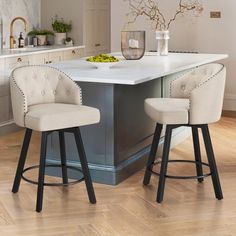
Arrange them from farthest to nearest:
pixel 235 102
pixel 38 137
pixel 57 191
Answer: pixel 235 102, pixel 38 137, pixel 57 191

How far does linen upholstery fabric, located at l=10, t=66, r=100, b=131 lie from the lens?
152 inches

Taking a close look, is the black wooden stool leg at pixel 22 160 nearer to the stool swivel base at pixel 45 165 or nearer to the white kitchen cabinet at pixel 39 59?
the stool swivel base at pixel 45 165

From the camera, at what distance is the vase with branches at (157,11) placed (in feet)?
25.0

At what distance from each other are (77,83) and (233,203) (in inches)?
59.4

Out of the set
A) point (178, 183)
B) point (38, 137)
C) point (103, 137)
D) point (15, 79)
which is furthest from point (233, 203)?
point (38, 137)

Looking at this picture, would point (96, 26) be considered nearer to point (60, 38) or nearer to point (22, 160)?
point (60, 38)

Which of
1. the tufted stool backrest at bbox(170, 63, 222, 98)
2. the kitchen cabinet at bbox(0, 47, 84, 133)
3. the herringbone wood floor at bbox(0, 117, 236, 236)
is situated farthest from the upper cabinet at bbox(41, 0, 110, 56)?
the tufted stool backrest at bbox(170, 63, 222, 98)

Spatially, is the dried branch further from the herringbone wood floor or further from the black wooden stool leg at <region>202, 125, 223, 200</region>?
the black wooden stool leg at <region>202, 125, 223, 200</region>

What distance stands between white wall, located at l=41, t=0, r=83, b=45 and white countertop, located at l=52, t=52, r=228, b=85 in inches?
84.1

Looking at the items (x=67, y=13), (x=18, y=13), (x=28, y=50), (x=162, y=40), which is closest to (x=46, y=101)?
(x=162, y=40)

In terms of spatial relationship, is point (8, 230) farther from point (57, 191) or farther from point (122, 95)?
point (122, 95)

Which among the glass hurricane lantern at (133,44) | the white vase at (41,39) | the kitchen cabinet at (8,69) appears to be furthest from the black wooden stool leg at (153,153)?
the white vase at (41,39)

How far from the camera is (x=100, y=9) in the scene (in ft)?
27.7

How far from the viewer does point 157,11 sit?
7812 millimetres
